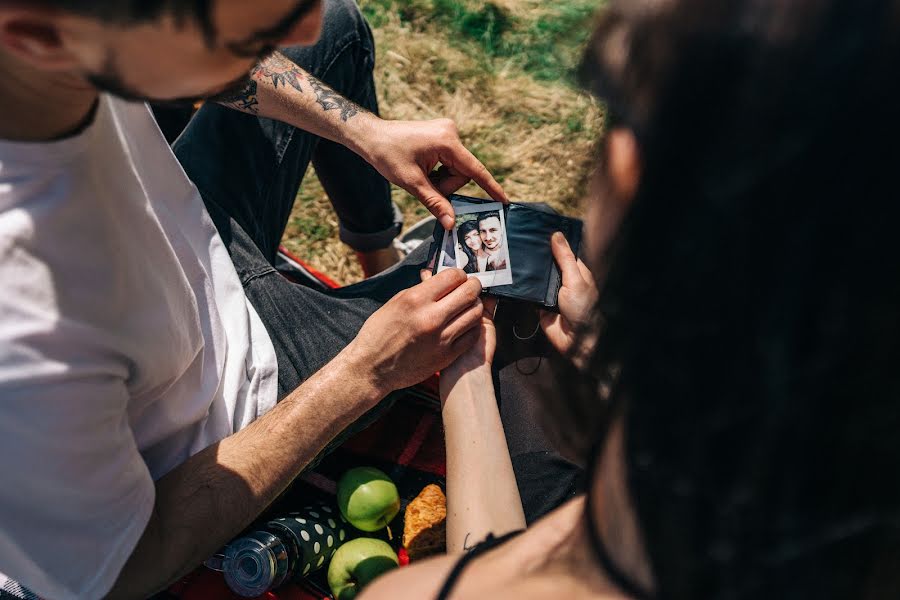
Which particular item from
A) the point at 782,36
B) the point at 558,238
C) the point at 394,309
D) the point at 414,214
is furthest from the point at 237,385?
the point at 414,214

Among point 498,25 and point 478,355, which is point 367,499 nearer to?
point 478,355

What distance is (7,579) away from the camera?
3.59ft

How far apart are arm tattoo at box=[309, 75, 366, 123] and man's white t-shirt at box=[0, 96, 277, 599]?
0.51 m

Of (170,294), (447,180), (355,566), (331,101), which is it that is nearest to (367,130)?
(331,101)

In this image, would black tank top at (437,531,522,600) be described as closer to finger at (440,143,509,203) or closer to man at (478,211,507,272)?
man at (478,211,507,272)

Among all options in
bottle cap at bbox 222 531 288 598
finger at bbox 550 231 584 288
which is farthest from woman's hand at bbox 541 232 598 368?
bottle cap at bbox 222 531 288 598

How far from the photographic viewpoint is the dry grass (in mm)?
2660

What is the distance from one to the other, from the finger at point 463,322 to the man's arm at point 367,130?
28 centimetres

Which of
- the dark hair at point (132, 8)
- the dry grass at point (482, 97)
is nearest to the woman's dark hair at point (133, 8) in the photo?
the dark hair at point (132, 8)

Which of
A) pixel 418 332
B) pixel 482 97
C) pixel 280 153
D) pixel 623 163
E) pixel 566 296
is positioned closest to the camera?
pixel 623 163

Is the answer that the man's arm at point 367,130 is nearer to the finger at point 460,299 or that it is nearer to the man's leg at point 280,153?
the man's leg at point 280,153

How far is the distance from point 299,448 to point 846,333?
98cm

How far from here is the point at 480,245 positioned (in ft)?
5.06

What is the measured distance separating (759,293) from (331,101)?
4.35 ft
